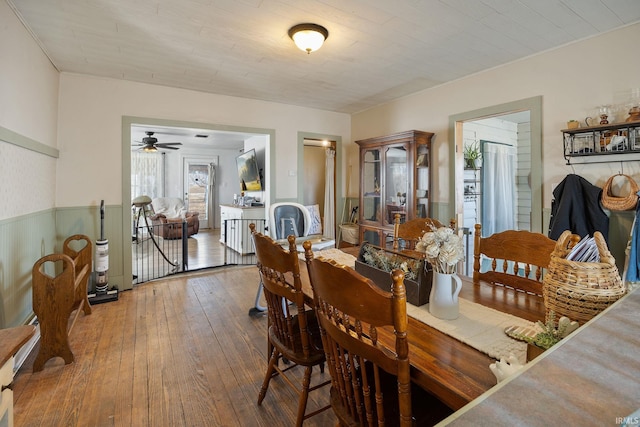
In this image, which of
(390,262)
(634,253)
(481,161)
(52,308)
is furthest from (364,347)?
(481,161)

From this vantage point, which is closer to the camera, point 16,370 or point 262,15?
point 16,370

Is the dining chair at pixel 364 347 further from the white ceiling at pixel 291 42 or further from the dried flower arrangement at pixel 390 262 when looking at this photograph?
the white ceiling at pixel 291 42

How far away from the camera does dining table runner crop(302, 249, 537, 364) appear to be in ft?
3.32

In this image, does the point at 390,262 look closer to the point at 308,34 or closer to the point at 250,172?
the point at 308,34

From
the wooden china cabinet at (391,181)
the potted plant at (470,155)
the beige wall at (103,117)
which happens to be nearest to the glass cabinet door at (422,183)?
the wooden china cabinet at (391,181)

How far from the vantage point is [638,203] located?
2.26 m

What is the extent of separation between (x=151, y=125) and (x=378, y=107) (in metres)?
3.15

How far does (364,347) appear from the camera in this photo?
980mm

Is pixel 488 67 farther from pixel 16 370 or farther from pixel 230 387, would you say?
pixel 16 370

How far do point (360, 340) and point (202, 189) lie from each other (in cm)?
907

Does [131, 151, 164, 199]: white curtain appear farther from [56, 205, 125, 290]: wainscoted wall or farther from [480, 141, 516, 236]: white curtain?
[480, 141, 516, 236]: white curtain

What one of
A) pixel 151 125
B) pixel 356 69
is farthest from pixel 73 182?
pixel 356 69

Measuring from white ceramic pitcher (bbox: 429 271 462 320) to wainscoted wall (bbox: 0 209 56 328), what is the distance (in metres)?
2.90

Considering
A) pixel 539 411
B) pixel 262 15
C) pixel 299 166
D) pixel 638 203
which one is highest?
pixel 262 15
